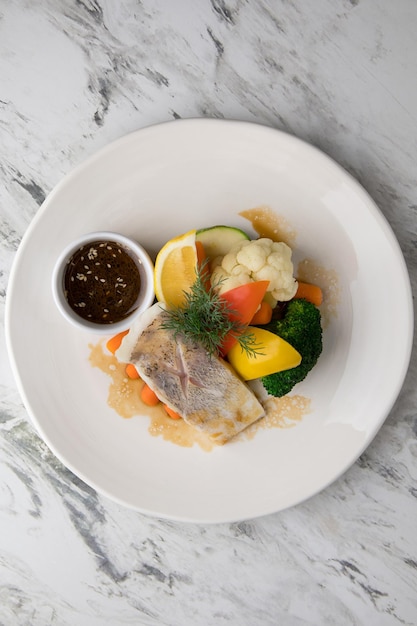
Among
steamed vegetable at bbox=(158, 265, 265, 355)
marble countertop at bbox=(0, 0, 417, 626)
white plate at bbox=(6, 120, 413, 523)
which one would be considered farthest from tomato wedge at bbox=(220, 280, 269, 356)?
marble countertop at bbox=(0, 0, 417, 626)

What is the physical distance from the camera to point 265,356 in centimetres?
229

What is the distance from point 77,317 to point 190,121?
0.95 meters

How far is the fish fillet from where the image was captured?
2365 mm

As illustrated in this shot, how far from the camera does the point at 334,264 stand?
243 centimetres

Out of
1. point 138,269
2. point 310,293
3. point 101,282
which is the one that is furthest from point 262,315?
point 101,282

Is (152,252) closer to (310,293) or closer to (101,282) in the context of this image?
(101,282)

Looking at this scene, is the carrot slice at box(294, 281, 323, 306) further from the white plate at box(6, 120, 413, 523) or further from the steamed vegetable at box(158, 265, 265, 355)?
the steamed vegetable at box(158, 265, 265, 355)

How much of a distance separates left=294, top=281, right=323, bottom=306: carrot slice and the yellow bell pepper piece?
0.25m

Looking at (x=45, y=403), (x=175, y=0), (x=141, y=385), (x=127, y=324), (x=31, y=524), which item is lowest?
(x=31, y=524)

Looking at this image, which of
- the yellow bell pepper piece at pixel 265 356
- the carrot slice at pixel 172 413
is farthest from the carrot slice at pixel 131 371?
the yellow bell pepper piece at pixel 265 356

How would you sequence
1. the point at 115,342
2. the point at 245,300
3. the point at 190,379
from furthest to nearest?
the point at 115,342
the point at 190,379
the point at 245,300

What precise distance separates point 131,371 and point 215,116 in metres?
1.22

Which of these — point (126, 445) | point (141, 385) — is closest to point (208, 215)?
point (141, 385)

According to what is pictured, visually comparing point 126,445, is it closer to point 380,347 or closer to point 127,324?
point 127,324
